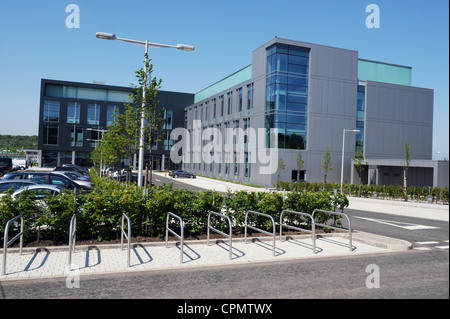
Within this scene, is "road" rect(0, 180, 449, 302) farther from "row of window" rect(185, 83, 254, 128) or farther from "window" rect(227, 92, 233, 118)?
"window" rect(227, 92, 233, 118)

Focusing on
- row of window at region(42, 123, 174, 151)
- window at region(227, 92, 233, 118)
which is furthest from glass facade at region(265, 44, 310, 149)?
row of window at region(42, 123, 174, 151)

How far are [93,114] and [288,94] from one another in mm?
42156

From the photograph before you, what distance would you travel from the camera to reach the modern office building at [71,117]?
6494cm

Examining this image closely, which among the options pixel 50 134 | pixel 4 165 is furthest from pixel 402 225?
pixel 50 134

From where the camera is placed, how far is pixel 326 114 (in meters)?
40.2

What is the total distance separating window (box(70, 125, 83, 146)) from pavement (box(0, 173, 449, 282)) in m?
62.5

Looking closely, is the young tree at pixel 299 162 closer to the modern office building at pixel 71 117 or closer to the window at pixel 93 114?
the modern office building at pixel 71 117

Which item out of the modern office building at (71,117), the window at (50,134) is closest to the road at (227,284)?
the modern office building at (71,117)

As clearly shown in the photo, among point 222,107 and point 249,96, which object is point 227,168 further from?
point 249,96

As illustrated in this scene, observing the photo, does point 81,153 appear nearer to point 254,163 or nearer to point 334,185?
point 254,163

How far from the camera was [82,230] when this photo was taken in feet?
30.8
